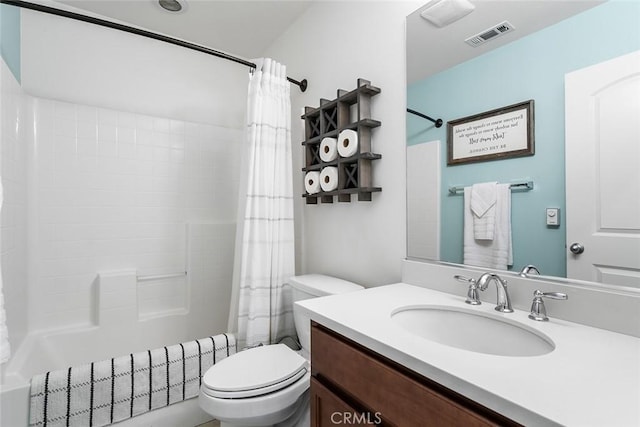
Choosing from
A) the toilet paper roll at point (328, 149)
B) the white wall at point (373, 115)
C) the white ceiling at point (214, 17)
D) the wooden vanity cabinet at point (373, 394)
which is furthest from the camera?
the white ceiling at point (214, 17)

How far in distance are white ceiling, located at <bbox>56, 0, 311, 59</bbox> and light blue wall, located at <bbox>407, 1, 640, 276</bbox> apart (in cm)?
142

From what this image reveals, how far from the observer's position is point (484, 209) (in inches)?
41.1

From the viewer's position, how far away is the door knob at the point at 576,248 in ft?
2.68

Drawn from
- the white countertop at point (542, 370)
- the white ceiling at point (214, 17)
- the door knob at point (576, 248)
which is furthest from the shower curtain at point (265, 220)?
the door knob at point (576, 248)

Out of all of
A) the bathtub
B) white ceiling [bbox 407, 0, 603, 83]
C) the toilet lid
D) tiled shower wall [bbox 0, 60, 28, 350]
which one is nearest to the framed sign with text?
white ceiling [bbox 407, 0, 603, 83]

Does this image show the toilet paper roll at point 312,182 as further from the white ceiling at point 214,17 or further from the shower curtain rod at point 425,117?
the white ceiling at point 214,17

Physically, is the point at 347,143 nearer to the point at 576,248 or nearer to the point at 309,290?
the point at 309,290

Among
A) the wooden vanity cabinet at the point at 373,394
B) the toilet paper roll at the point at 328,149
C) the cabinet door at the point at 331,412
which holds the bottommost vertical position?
the cabinet door at the point at 331,412

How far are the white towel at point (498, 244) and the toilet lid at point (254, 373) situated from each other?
0.82m

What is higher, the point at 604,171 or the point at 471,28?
the point at 471,28

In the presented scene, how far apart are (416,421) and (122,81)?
2.52 meters

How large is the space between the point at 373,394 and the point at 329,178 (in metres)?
1.10

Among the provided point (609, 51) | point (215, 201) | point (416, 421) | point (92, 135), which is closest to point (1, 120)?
point (92, 135)

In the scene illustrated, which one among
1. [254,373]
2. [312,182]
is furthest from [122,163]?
[254,373]
